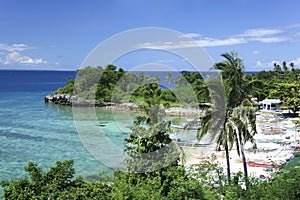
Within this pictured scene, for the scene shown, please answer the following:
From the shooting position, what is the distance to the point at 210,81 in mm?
11047

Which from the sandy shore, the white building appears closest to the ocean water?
the sandy shore

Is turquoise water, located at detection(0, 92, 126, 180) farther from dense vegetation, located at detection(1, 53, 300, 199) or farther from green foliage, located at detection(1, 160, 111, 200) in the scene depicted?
green foliage, located at detection(1, 160, 111, 200)

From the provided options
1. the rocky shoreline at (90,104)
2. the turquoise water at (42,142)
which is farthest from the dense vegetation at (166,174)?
the rocky shoreline at (90,104)

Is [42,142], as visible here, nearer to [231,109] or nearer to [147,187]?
[231,109]

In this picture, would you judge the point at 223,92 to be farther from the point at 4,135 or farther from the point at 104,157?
the point at 4,135

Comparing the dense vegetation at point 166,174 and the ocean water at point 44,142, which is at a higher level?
the dense vegetation at point 166,174

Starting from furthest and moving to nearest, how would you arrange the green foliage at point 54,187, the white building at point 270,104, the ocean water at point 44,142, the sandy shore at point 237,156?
the white building at point 270,104, the ocean water at point 44,142, the sandy shore at point 237,156, the green foliage at point 54,187

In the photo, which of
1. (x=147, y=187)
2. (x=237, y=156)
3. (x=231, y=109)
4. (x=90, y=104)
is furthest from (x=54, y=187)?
(x=90, y=104)

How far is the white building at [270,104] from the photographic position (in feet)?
126

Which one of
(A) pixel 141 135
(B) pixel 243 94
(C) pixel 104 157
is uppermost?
(B) pixel 243 94

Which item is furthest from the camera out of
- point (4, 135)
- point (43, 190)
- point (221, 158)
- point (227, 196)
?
point (4, 135)

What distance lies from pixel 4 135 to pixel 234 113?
77.2ft

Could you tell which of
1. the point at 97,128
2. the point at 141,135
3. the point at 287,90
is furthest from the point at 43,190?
the point at 287,90

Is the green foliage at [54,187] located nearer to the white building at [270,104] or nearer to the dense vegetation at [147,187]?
the dense vegetation at [147,187]
